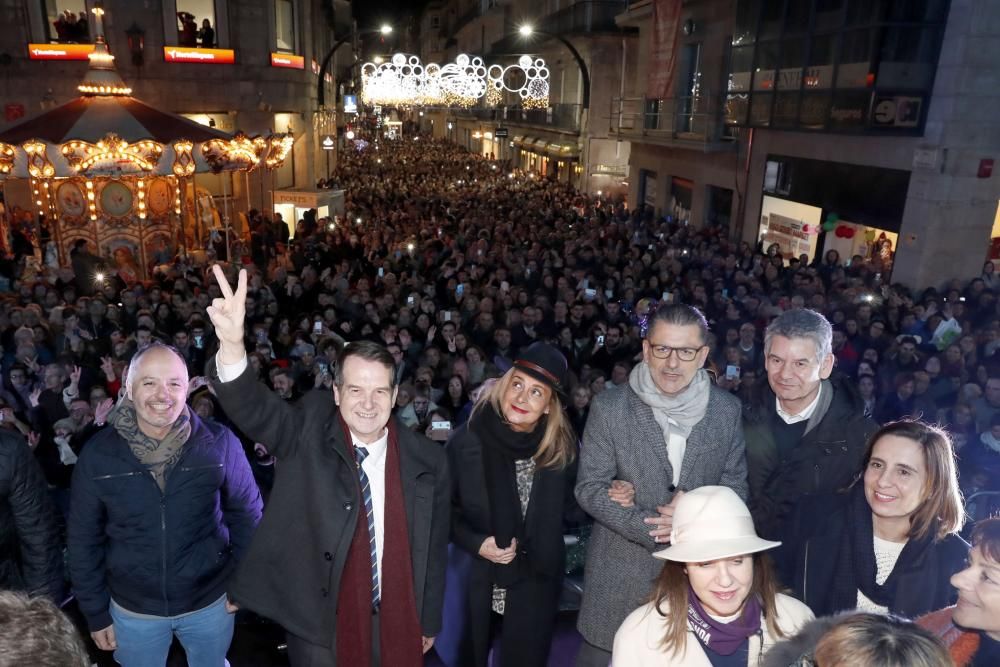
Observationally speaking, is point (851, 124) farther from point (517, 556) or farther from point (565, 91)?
point (565, 91)

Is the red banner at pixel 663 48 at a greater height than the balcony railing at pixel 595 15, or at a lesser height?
lesser

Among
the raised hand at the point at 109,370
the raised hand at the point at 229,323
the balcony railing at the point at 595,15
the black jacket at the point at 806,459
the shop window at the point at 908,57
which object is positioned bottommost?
the raised hand at the point at 109,370

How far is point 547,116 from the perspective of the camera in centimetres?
3759

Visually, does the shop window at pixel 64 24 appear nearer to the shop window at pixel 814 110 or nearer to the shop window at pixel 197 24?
the shop window at pixel 197 24

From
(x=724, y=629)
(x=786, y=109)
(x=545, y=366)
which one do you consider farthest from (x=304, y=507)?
(x=786, y=109)

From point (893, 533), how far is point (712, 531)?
997 millimetres

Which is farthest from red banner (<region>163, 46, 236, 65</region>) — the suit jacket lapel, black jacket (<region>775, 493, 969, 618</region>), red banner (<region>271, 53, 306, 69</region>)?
black jacket (<region>775, 493, 969, 618</region>)

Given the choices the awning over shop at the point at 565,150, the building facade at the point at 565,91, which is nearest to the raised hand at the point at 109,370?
the building facade at the point at 565,91

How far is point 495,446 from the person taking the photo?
3.35 metres

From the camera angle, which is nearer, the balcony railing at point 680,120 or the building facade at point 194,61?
the building facade at point 194,61

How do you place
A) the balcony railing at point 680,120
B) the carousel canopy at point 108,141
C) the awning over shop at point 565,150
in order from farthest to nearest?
the awning over shop at point 565,150 → the balcony railing at point 680,120 → the carousel canopy at point 108,141

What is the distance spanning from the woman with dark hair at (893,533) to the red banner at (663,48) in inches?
863

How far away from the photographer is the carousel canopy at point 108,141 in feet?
43.3

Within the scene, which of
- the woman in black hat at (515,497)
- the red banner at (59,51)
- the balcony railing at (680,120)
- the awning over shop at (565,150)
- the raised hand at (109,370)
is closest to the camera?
the woman in black hat at (515,497)
